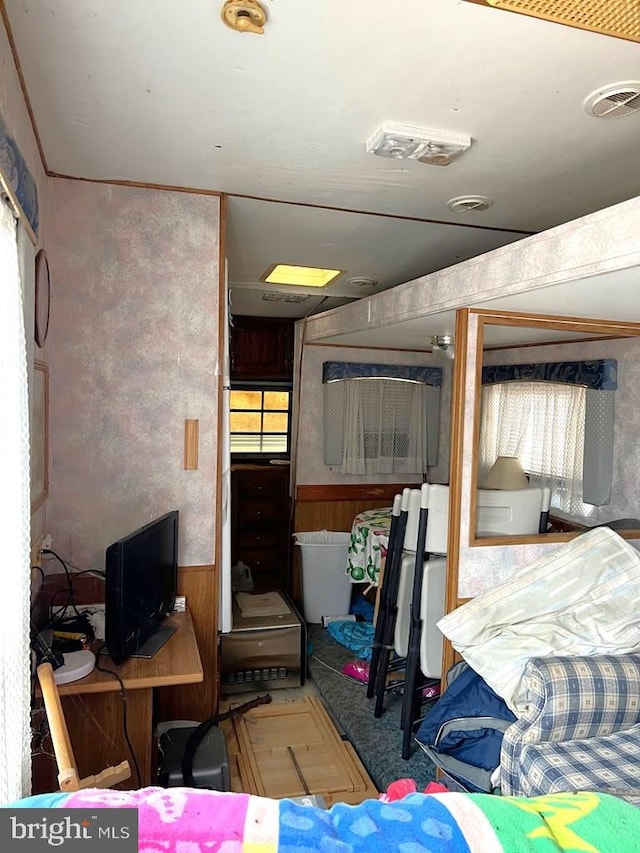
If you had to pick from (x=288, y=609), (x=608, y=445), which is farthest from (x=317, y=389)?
(x=608, y=445)

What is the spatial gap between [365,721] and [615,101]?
2.75 metres

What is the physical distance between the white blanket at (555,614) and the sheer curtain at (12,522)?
4.84 ft

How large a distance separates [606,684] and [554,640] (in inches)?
8.6

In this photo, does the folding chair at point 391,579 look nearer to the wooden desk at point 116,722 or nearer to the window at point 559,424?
the window at point 559,424

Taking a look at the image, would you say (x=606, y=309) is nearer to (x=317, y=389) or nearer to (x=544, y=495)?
(x=544, y=495)

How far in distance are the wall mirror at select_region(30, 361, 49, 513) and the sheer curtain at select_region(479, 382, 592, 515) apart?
2089 millimetres

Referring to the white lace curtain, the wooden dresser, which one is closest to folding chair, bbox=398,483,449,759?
the white lace curtain

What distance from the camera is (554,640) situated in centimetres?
210

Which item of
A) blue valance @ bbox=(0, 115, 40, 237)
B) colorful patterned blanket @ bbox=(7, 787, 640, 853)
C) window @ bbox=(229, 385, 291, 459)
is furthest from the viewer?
window @ bbox=(229, 385, 291, 459)

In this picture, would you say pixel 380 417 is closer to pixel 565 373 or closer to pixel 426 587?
pixel 565 373

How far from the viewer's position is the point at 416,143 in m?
1.80

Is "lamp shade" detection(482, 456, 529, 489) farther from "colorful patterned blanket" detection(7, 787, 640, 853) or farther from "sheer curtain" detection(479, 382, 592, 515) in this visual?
"colorful patterned blanket" detection(7, 787, 640, 853)

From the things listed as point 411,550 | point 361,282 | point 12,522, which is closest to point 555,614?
point 411,550

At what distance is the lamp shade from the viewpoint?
267 centimetres
